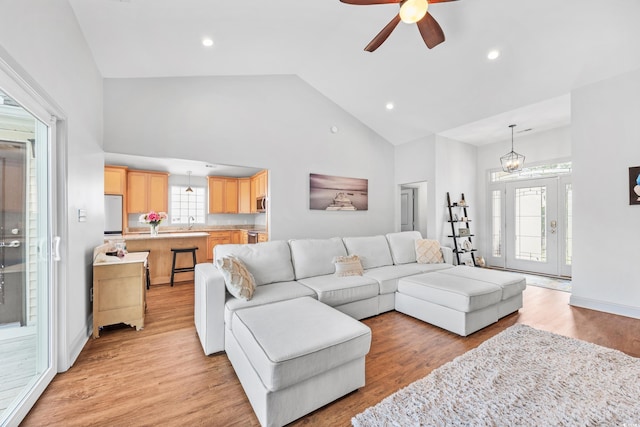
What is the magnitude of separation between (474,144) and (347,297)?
16.0 ft

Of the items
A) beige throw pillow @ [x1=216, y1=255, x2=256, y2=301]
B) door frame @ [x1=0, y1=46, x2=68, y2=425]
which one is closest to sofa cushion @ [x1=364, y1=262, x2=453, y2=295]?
beige throw pillow @ [x1=216, y1=255, x2=256, y2=301]

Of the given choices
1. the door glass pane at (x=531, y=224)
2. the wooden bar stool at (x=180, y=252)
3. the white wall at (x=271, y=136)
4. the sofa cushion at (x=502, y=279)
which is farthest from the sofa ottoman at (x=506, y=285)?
the wooden bar stool at (x=180, y=252)

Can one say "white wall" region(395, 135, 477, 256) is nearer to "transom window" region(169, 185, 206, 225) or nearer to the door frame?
the door frame

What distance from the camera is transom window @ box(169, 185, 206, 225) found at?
705cm

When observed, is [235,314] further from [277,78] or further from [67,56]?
[277,78]

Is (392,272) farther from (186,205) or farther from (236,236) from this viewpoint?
(186,205)

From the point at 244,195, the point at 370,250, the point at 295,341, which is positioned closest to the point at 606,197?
the point at 370,250

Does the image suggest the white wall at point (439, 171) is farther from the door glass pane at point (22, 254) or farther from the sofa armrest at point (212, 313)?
the door glass pane at point (22, 254)

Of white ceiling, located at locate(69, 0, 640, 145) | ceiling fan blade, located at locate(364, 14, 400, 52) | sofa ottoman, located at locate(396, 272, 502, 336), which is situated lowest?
sofa ottoman, located at locate(396, 272, 502, 336)

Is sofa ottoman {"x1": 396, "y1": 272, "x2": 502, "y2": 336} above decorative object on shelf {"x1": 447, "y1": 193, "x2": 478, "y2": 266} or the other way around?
the other way around

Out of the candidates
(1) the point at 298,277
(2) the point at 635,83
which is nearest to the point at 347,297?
(1) the point at 298,277

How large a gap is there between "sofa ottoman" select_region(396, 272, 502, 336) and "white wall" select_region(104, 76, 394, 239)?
2.11m

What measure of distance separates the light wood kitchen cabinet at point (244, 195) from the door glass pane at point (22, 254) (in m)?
5.12

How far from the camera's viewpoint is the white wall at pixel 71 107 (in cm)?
155
